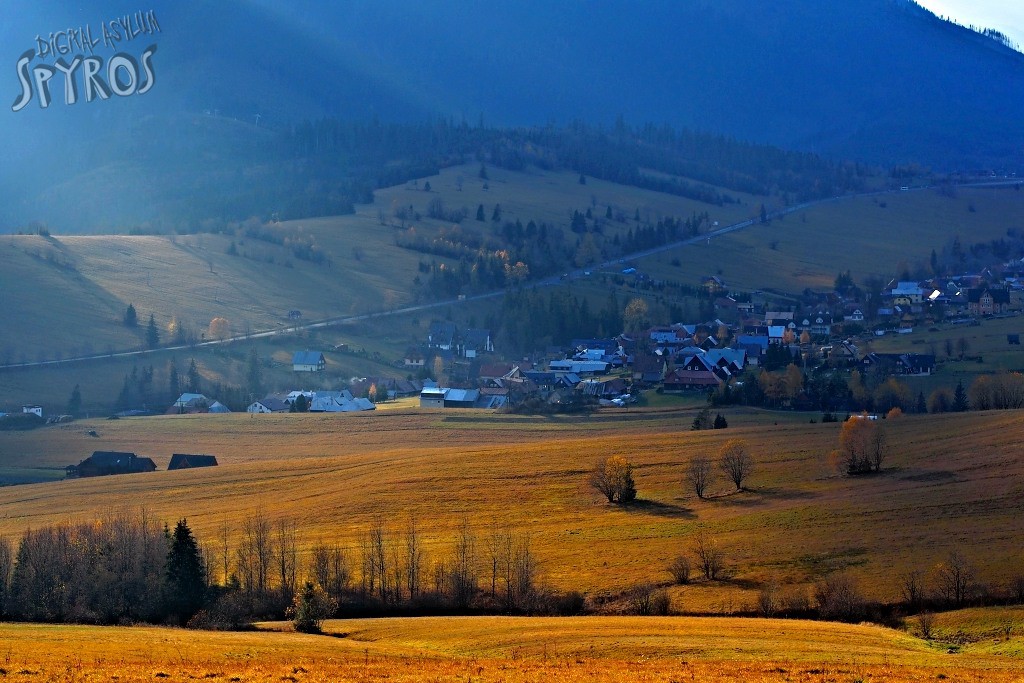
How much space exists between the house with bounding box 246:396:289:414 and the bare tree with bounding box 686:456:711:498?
1638 inches

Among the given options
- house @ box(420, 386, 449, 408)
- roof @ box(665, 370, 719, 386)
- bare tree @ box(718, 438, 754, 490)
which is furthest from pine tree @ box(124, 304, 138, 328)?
bare tree @ box(718, 438, 754, 490)

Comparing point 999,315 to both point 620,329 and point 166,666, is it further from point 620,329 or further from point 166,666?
point 166,666

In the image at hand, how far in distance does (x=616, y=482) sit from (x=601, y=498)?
1.18 m

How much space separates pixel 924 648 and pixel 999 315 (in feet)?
287

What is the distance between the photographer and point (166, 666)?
87.4ft

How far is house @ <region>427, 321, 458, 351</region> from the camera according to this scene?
113 meters

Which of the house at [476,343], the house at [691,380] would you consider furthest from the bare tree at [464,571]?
the house at [476,343]

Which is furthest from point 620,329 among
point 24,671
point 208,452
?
point 24,671

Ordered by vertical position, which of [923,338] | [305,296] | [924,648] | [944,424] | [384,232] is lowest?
[924,648]

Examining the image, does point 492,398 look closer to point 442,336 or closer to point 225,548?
point 442,336

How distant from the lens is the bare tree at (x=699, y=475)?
5138 cm

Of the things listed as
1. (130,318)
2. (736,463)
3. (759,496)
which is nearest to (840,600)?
(759,496)

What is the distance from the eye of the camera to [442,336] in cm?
11438

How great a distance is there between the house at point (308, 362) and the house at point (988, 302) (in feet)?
203
